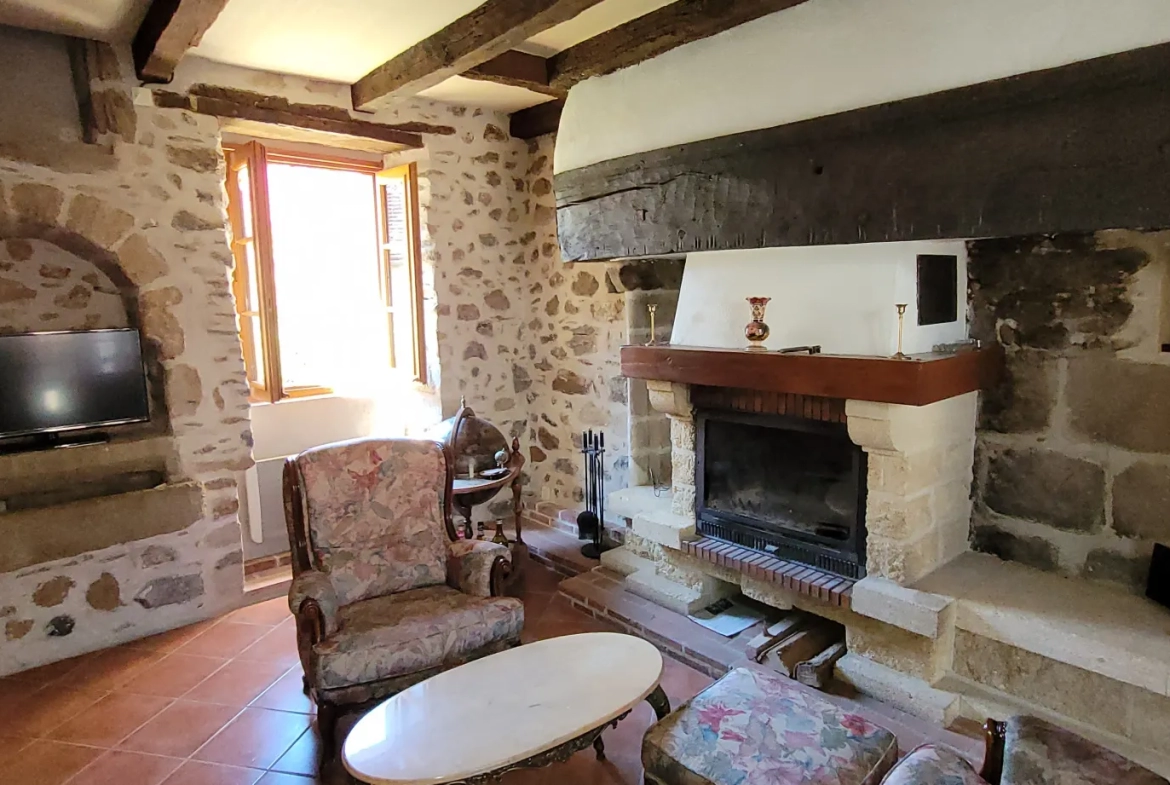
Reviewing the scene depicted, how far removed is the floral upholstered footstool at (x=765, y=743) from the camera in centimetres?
171

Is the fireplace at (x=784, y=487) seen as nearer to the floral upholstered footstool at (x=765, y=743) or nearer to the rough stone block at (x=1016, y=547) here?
the rough stone block at (x=1016, y=547)

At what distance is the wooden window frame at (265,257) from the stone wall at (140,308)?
0.40 m

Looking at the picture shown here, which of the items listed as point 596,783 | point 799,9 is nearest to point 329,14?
point 799,9

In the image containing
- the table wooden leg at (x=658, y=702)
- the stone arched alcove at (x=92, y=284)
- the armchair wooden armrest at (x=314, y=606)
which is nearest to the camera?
the table wooden leg at (x=658, y=702)

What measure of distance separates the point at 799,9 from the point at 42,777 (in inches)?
137

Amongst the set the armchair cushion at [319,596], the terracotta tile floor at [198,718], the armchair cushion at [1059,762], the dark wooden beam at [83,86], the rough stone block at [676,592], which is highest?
the dark wooden beam at [83,86]

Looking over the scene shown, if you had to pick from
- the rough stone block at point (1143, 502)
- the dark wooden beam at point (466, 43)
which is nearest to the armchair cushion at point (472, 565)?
the dark wooden beam at point (466, 43)

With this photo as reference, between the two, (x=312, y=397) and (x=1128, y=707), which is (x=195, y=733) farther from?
(x=1128, y=707)

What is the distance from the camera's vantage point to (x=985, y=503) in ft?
9.56

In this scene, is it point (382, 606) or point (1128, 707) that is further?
point (382, 606)

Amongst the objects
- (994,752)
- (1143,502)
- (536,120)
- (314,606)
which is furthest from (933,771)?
(536,120)

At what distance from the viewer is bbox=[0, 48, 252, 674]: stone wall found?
2996 millimetres

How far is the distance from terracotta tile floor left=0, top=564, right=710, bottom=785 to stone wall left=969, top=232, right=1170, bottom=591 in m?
1.46

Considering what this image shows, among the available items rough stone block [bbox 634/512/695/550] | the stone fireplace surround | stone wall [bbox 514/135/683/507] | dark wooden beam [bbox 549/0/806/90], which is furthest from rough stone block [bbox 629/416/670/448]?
dark wooden beam [bbox 549/0/806/90]
